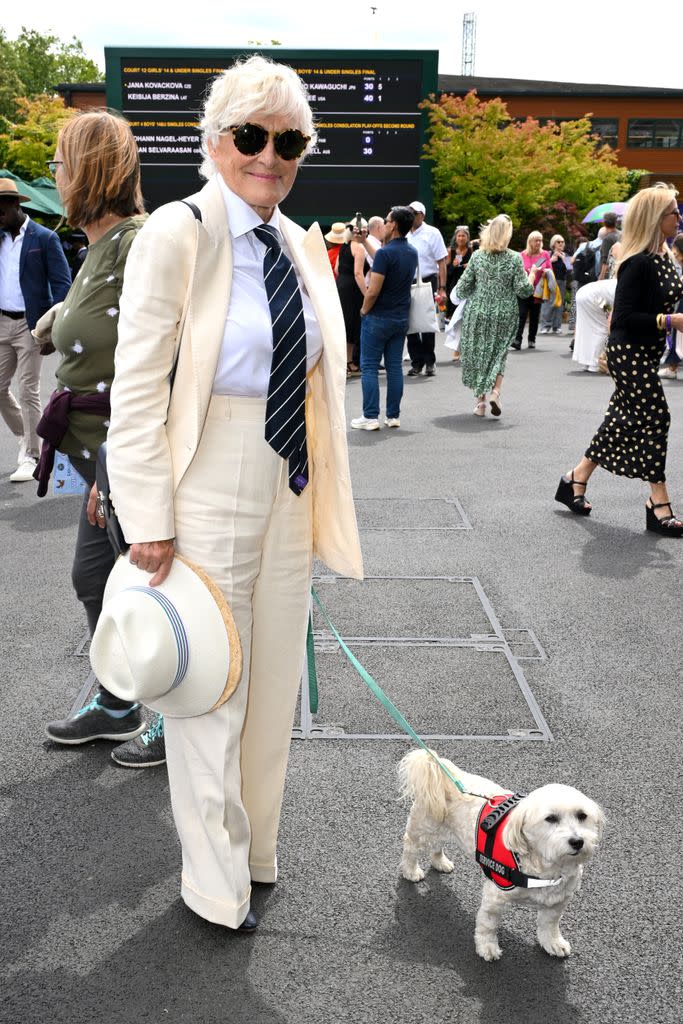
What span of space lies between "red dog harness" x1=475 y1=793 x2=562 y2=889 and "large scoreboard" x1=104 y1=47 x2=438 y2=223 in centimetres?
1599

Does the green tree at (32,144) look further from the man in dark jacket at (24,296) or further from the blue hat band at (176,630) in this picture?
the blue hat band at (176,630)

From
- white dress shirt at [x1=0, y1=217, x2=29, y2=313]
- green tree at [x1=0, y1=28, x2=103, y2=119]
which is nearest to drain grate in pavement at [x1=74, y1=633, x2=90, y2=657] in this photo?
white dress shirt at [x1=0, y1=217, x2=29, y2=313]

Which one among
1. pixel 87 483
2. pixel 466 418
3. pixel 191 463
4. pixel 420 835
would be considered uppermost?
pixel 191 463

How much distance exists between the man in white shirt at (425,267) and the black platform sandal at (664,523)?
7.67 m

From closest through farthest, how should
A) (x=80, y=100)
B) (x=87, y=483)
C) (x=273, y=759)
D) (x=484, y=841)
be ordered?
(x=484, y=841)
(x=273, y=759)
(x=87, y=483)
(x=80, y=100)

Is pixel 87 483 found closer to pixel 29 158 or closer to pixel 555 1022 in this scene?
pixel 555 1022

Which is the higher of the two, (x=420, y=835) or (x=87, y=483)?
(x=87, y=483)

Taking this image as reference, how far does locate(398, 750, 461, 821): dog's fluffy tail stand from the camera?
9.88 feet

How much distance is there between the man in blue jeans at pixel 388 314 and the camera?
1001 cm

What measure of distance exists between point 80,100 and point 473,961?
5576cm

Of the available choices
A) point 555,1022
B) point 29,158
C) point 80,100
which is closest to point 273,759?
point 555,1022

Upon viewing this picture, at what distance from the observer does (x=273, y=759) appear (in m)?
3.04

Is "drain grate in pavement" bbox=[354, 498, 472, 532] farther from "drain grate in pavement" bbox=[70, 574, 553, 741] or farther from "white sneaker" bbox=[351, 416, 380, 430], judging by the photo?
"white sneaker" bbox=[351, 416, 380, 430]

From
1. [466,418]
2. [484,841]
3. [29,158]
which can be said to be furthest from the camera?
[29,158]
